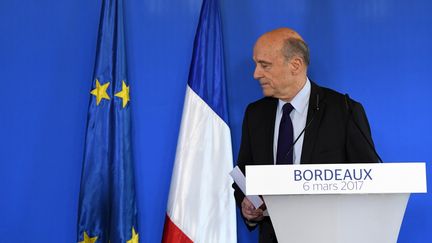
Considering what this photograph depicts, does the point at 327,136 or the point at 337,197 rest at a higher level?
the point at 327,136

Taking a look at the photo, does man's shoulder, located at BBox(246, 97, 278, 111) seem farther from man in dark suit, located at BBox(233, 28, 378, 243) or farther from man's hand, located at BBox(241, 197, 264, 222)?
man's hand, located at BBox(241, 197, 264, 222)

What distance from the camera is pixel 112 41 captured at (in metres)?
2.60

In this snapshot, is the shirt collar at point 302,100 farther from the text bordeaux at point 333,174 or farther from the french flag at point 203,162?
the text bordeaux at point 333,174

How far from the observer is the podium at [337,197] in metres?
1.33

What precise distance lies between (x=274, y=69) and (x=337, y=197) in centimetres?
87

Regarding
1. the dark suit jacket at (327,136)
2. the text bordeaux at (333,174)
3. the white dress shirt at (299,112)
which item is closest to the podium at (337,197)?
the text bordeaux at (333,174)

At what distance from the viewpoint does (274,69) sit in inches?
83.0

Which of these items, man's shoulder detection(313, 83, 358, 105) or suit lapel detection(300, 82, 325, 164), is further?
man's shoulder detection(313, 83, 358, 105)

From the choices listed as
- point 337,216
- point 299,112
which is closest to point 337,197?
point 337,216

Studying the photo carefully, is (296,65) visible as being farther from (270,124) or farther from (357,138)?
(357,138)

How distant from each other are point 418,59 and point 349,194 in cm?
153

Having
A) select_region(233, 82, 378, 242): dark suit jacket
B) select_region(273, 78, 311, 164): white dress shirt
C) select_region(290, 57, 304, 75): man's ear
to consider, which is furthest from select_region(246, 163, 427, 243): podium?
select_region(290, 57, 304, 75): man's ear

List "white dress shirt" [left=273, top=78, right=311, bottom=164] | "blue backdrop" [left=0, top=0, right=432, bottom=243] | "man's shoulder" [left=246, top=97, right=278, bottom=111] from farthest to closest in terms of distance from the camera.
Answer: "blue backdrop" [left=0, top=0, right=432, bottom=243], "man's shoulder" [left=246, top=97, right=278, bottom=111], "white dress shirt" [left=273, top=78, right=311, bottom=164]

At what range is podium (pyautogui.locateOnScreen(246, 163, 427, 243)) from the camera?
133 cm
